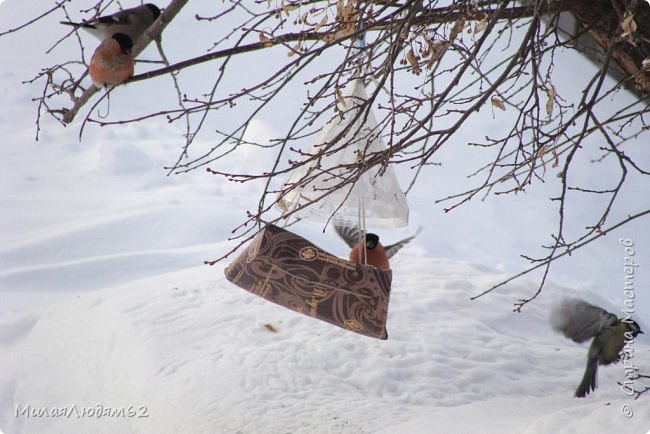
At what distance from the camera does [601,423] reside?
5.78 feet

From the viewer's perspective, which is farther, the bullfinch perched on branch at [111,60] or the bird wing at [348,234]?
the bird wing at [348,234]

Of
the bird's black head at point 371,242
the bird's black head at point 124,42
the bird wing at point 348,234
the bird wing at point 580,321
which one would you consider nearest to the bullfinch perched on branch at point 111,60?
the bird's black head at point 124,42

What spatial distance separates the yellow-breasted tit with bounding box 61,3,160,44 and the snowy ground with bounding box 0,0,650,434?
122cm

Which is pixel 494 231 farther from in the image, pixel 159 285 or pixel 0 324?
pixel 0 324

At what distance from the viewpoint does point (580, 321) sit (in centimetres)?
207

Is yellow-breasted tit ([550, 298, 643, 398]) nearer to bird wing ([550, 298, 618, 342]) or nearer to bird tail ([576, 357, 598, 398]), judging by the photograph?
bird wing ([550, 298, 618, 342])

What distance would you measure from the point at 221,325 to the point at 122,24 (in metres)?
1.50

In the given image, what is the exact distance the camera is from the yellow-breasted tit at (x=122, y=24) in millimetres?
1719

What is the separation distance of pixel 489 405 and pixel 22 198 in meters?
2.96

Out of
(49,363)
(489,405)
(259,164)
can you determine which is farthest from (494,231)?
(49,363)

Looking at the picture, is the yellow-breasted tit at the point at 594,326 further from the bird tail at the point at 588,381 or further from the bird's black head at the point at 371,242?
the bird's black head at the point at 371,242

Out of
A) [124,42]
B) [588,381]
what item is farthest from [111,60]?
[588,381]

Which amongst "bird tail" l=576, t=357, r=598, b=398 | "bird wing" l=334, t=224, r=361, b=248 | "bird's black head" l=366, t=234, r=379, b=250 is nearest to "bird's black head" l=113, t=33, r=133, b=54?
"bird's black head" l=366, t=234, r=379, b=250

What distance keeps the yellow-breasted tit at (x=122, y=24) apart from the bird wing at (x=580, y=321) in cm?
142
